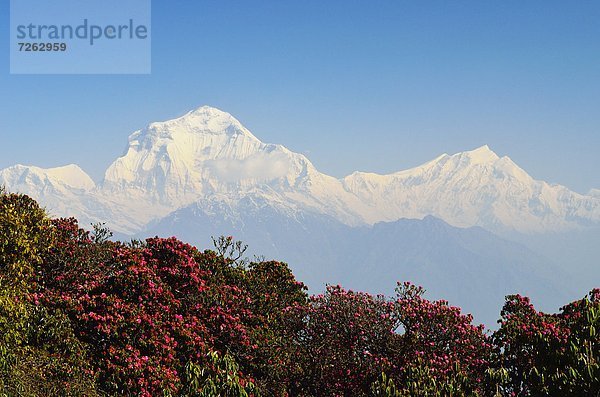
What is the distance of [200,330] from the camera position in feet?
74.9

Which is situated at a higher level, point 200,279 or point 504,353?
point 200,279

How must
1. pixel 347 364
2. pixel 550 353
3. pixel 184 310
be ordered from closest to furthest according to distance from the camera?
pixel 550 353 → pixel 347 364 → pixel 184 310

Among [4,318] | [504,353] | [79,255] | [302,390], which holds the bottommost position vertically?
[302,390]

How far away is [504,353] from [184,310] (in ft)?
38.4

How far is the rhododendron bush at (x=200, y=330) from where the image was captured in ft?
61.6

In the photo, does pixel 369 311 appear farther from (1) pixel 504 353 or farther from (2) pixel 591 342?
(2) pixel 591 342

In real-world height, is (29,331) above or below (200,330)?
above

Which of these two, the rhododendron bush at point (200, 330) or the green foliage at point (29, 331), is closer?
the green foliage at point (29, 331)

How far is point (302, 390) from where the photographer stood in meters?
22.3

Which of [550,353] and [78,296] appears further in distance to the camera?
[78,296]

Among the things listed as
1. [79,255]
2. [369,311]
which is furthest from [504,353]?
[79,255]

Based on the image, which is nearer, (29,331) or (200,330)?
(29,331)

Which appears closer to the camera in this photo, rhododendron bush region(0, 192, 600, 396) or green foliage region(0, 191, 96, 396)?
green foliage region(0, 191, 96, 396)

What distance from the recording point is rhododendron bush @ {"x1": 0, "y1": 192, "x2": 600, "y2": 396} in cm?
1878
